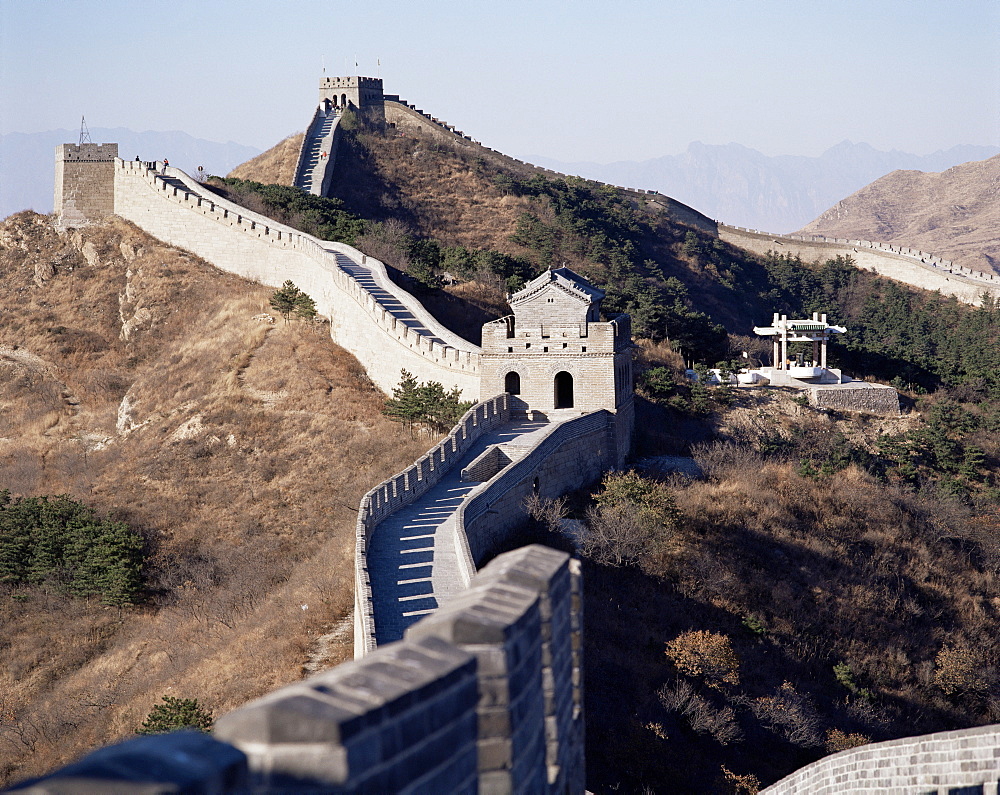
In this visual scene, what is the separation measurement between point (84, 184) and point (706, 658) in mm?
37762

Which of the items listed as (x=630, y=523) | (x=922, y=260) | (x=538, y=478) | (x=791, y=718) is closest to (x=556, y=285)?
(x=538, y=478)

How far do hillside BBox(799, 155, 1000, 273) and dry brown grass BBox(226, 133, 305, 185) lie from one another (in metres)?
78.4

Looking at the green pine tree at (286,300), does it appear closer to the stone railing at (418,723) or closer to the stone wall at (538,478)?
the stone wall at (538,478)

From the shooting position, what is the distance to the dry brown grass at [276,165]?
199ft

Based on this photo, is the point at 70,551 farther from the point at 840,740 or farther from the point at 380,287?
the point at 840,740

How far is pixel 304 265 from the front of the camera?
3984 centimetres

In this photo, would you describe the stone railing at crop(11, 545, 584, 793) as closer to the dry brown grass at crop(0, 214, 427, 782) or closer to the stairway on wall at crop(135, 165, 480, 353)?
the dry brown grass at crop(0, 214, 427, 782)

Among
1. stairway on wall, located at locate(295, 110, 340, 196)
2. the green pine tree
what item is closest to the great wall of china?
the green pine tree

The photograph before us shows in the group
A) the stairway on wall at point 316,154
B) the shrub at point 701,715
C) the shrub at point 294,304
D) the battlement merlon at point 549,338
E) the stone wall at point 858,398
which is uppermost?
the stairway on wall at point 316,154

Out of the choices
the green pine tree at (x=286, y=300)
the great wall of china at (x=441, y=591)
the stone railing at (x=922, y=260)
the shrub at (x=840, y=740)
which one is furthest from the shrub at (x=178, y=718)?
the stone railing at (x=922, y=260)

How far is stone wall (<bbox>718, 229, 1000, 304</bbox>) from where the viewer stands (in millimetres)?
68188

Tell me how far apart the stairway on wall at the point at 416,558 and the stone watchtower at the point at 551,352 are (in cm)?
442

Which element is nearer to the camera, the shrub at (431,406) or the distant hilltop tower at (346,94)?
the shrub at (431,406)

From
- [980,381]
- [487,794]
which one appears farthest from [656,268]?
[487,794]
